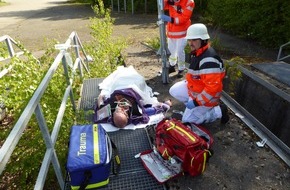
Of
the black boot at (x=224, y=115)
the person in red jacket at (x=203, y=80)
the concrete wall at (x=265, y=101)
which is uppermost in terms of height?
the person in red jacket at (x=203, y=80)

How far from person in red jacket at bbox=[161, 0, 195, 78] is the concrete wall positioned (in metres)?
1.34

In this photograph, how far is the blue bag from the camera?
2.65 m

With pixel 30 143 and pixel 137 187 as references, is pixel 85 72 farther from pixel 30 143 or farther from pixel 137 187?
pixel 137 187

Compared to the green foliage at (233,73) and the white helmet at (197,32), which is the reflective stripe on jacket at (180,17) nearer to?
the green foliage at (233,73)

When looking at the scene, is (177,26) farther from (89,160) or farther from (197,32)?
(89,160)

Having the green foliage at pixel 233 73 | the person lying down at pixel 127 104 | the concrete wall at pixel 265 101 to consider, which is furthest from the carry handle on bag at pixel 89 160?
the green foliage at pixel 233 73

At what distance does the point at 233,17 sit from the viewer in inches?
448

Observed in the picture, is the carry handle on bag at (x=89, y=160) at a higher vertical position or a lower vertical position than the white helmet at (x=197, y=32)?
lower

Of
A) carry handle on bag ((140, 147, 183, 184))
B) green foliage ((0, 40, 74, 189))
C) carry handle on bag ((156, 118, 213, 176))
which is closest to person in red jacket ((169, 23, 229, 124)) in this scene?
carry handle on bag ((156, 118, 213, 176))

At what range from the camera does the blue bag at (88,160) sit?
8.68 ft

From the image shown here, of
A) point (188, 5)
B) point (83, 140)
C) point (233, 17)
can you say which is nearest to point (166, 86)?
point (188, 5)

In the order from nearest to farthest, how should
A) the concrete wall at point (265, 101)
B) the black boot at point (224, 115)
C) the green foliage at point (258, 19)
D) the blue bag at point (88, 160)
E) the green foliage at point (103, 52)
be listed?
1. the blue bag at point (88, 160)
2. the black boot at point (224, 115)
3. the concrete wall at point (265, 101)
4. the green foliage at point (103, 52)
5. the green foliage at point (258, 19)

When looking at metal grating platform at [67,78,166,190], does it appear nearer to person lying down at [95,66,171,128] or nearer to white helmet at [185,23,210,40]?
person lying down at [95,66,171,128]

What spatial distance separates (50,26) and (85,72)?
1102cm
